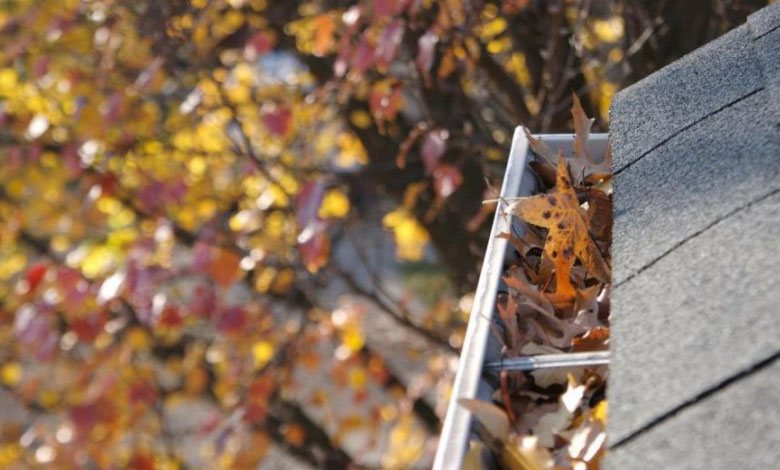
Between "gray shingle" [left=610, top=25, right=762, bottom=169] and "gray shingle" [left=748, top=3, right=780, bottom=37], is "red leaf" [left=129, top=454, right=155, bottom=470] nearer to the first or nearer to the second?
"gray shingle" [left=610, top=25, right=762, bottom=169]

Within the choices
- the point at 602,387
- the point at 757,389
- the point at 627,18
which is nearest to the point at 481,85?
the point at 627,18

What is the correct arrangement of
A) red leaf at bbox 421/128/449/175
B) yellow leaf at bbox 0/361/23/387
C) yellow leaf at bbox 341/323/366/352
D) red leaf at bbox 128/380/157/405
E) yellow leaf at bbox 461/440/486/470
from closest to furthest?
yellow leaf at bbox 461/440/486/470
red leaf at bbox 421/128/449/175
yellow leaf at bbox 341/323/366/352
red leaf at bbox 128/380/157/405
yellow leaf at bbox 0/361/23/387

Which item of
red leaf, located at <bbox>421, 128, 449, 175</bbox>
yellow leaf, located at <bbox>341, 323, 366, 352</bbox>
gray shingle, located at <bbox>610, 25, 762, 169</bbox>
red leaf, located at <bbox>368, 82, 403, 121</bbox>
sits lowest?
yellow leaf, located at <bbox>341, 323, 366, 352</bbox>

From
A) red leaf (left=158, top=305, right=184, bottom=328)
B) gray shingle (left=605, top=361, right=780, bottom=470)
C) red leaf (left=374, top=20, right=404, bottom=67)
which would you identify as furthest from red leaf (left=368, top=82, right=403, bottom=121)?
gray shingle (left=605, top=361, right=780, bottom=470)

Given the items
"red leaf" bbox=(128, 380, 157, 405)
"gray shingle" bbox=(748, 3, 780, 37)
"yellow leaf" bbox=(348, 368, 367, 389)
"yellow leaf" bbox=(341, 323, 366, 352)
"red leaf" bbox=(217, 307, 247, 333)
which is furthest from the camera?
"yellow leaf" bbox=(348, 368, 367, 389)

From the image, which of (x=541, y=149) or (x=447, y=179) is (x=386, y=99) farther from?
(x=541, y=149)

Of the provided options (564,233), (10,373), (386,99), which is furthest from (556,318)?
Answer: (10,373)

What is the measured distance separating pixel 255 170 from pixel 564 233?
298 cm

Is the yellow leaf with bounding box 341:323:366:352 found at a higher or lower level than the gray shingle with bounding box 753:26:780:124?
lower

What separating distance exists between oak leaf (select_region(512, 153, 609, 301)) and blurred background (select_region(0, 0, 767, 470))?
196 cm

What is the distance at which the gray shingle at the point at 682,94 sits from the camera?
1.73 m

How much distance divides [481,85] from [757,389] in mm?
3444

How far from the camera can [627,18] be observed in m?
3.92

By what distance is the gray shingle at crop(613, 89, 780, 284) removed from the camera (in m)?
1.41
